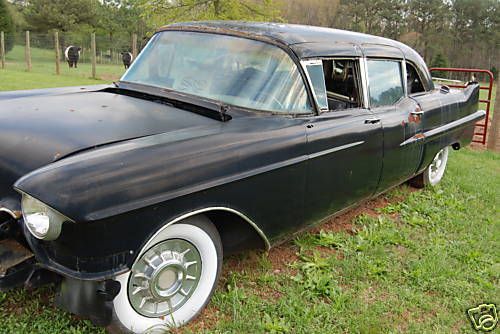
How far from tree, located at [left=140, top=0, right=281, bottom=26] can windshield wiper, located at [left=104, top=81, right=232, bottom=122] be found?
24.7 ft

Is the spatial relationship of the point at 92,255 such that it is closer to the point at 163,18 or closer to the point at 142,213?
the point at 142,213

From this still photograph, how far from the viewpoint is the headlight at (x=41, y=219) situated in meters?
1.87

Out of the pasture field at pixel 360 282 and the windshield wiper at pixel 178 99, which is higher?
the windshield wiper at pixel 178 99

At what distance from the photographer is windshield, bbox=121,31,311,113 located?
299cm

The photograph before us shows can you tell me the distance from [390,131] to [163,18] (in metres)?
8.16

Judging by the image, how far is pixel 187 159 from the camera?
221 centimetres

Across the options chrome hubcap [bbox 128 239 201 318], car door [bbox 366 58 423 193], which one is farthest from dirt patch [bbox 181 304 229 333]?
car door [bbox 366 58 423 193]

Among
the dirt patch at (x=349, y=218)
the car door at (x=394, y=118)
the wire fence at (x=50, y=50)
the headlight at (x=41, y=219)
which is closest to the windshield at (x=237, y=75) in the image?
the car door at (x=394, y=118)

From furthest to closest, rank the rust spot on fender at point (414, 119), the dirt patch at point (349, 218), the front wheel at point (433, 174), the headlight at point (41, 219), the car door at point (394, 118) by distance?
the front wheel at point (433, 174), the rust spot on fender at point (414, 119), the dirt patch at point (349, 218), the car door at point (394, 118), the headlight at point (41, 219)

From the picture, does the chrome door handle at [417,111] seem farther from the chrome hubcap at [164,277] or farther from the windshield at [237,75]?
the chrome hubcap at [164,277]

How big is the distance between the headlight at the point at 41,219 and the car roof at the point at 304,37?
1.94 metres

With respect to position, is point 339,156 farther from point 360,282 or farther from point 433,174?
point 433,174

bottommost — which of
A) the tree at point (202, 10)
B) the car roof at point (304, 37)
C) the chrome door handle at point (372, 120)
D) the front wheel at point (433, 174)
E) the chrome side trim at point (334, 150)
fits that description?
the front wheel at point (433, 174)

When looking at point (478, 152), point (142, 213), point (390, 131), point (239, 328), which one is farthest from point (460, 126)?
point (142, 213)
